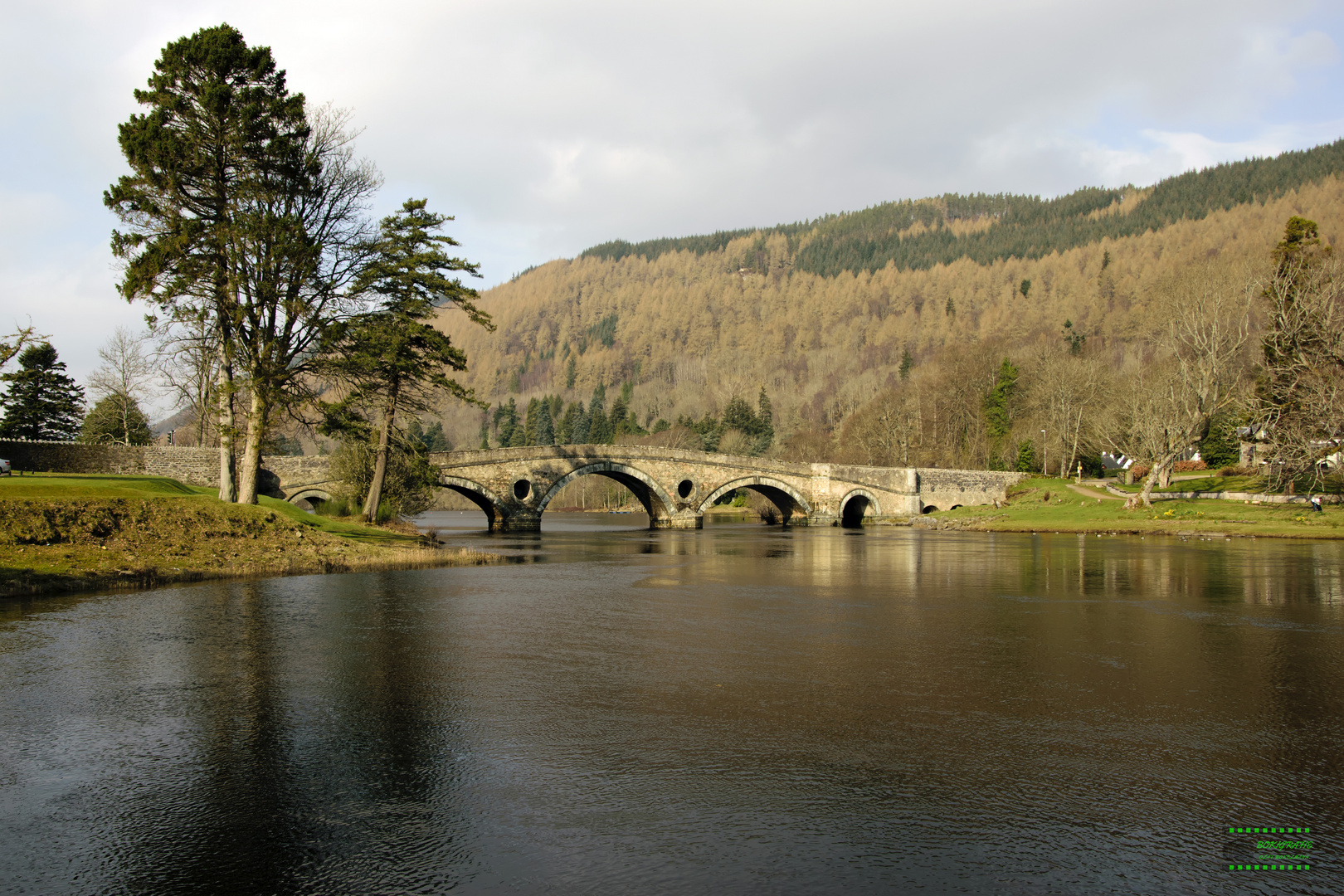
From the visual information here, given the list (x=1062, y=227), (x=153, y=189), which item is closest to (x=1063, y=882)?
(x=153, y=189)

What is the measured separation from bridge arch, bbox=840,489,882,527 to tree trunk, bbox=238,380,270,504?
45161 mm

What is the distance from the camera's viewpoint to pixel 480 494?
47375 millimetres

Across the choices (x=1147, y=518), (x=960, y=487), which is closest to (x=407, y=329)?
(x=1147, y=518)

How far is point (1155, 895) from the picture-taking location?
4621 millimetres

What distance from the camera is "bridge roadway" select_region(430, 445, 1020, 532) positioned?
4756 cm

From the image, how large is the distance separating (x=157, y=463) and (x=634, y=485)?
27099 mm

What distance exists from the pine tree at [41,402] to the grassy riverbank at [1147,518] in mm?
52428

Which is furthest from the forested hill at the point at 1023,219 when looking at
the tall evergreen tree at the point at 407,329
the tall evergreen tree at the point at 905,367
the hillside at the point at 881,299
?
the tall evergreen tree at the point at 407,329

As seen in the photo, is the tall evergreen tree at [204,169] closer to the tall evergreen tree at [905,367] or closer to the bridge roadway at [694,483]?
the bridge roadway at [694,483]

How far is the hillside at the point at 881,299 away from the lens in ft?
378

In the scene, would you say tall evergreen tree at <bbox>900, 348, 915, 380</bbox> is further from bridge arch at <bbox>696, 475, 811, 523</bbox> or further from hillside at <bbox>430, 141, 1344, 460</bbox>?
bridge arch at <bbox>696, 475, 811, 523</bbox>

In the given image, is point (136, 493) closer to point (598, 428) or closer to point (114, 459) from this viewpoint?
point (114, 459)

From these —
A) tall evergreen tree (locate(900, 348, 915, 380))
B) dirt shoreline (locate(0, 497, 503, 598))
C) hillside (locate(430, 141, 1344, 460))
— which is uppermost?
hillside (locate(430, 141, 1344, 460))

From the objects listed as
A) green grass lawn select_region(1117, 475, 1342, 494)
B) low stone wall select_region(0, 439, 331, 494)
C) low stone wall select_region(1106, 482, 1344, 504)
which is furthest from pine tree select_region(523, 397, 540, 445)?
low stone wall select_region(1106, 482, 1344, 504)
